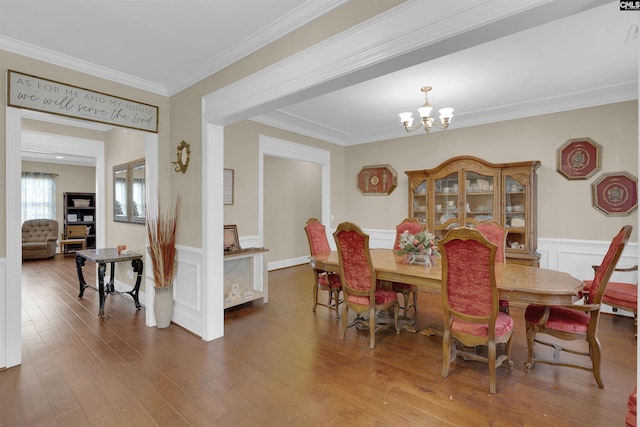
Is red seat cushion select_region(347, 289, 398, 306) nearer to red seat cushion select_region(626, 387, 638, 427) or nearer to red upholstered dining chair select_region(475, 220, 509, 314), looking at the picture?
red upholstered dining chair select_region(475, 220, 509, 314)

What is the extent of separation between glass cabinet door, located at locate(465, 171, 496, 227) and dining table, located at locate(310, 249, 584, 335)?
1.50 m

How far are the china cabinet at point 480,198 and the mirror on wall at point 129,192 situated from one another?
4056 mm

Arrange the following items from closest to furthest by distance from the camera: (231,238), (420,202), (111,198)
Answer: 1. (231,238)
2. (111,198)
3. (420,202)

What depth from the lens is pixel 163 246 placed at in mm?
3229

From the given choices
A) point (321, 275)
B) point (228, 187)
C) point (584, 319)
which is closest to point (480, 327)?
point (584, 319)

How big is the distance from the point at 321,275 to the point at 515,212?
9.41ft

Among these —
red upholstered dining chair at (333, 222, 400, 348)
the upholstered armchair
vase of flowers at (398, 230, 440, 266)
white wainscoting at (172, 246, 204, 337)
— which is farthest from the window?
vase of flowers at (398, 230, 440, 266)

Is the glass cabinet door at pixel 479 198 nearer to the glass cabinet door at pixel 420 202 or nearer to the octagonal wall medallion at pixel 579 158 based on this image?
the glass cabinet door at pixel 420 202

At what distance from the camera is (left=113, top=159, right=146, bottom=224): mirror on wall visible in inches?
160

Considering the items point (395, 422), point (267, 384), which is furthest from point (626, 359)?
point (267, 384)

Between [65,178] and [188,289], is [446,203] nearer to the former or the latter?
[188,289]

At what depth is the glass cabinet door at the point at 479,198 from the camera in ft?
14.3

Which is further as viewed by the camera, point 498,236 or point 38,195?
point 38,195

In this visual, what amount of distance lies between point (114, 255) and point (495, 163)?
17.7 feet
